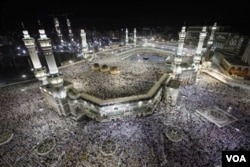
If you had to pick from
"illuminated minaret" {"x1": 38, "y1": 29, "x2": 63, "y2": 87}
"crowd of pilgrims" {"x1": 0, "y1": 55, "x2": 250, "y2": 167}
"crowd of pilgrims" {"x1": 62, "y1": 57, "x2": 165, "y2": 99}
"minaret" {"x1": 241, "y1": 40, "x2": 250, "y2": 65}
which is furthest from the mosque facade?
"minaret" {"x1": 241, "y1": 40, "x2": 250, "y2": 65}

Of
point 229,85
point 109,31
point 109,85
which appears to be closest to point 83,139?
point 109,85

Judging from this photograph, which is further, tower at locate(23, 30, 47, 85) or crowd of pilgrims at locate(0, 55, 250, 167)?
tower at locate(23, 30, 47, 85)

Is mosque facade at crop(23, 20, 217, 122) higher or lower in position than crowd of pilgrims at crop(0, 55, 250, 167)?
higher

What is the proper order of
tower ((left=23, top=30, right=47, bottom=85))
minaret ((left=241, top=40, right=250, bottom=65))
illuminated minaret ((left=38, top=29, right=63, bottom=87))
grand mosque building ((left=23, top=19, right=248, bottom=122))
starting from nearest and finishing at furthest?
illuminated minaret ((left=38, top=29, right=63, bottom=87))
grand mosque building ((left=23, top=19, right=248, bottom=122))
tower ((left=23, top=30, right=47, bottom=85))
minaret ((left=241, top=40, right=250, bottom=65))

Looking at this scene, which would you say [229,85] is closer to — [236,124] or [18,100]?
[236,124]

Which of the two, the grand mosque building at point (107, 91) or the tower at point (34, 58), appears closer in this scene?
the grand mosque building at point (107, 91)

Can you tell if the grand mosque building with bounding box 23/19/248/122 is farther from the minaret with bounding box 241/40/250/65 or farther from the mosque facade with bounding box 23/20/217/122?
the minaret with bounding box 241/40/250/65

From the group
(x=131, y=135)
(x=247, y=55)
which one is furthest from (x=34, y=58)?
(x=247, y=55)

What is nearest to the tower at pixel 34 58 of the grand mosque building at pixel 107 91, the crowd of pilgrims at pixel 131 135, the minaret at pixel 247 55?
the grand mosque building at pixel 107 91

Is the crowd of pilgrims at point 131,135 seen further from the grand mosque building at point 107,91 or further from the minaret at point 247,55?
the minaret at point 247,55
